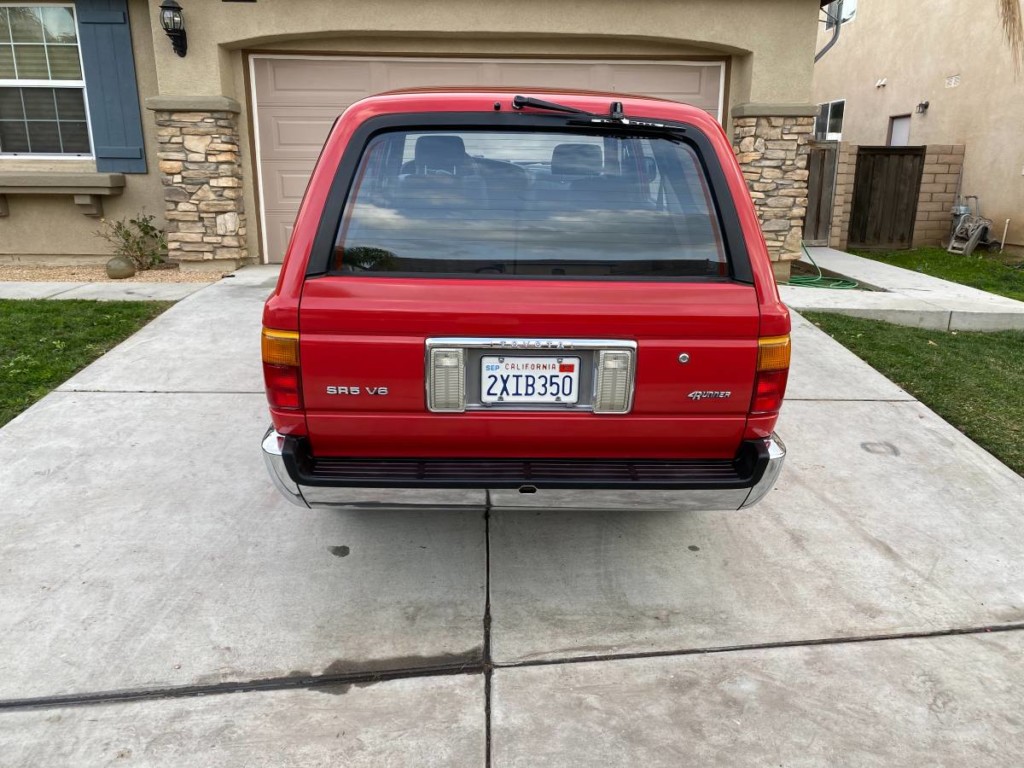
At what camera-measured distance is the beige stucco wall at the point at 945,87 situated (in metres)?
11.8

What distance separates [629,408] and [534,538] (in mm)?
1100

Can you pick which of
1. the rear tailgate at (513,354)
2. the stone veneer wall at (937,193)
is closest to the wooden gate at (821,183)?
the stone veneer wall at (937,193)

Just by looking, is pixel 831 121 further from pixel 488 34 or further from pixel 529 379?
pixel 529 379

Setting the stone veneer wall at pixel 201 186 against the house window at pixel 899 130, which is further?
the house window at pixel 899 130

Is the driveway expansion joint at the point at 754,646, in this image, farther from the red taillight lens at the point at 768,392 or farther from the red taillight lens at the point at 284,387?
the red taillight lens at the point at 284,387

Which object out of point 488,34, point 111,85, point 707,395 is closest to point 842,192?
point 488,34

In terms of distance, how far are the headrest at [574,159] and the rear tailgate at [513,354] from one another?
1.41 feet

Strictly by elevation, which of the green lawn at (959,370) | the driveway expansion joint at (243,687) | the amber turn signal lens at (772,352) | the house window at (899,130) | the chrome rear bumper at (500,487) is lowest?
the driveway expansion joint at (243,687)

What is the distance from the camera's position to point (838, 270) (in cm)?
939

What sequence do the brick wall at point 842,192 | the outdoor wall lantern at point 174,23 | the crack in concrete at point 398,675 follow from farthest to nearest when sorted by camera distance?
the brick wall at point 842,192 < the outdoor wall lantern at point 174,23 < the crack in concrete at point 398,675

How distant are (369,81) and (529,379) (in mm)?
7389

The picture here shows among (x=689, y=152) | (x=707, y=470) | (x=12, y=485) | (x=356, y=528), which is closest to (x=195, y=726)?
(x=356, y=528)

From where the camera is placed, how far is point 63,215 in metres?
9.02

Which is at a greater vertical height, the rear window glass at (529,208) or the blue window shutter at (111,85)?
the blue window shutter at (111,85)
